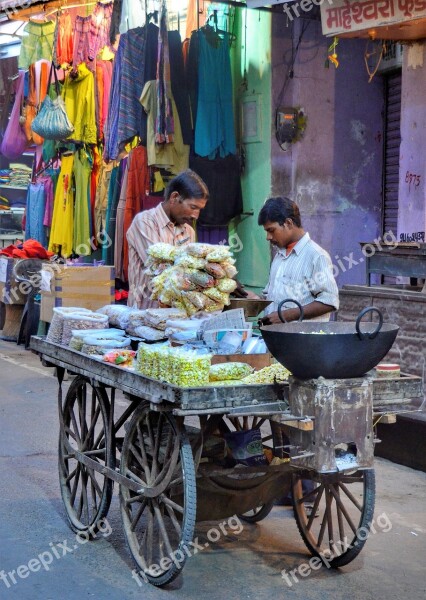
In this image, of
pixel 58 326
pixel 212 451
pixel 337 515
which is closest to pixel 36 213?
pixel 58 326

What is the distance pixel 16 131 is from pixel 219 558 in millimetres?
10333

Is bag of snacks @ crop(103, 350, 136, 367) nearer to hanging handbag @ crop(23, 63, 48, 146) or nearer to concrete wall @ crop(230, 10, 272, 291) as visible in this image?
concrete wall @ crop(230, 10, 272, 291)

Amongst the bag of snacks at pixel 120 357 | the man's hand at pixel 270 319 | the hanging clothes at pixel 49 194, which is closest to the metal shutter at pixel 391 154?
the hanging clothes at pixel 49 194

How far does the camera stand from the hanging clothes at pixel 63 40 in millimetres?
12656

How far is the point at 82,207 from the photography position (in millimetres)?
12367

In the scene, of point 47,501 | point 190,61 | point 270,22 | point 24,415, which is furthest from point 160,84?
point 47,501

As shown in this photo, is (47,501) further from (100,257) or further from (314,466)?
(100,257)

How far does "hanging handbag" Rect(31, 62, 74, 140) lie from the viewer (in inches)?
475

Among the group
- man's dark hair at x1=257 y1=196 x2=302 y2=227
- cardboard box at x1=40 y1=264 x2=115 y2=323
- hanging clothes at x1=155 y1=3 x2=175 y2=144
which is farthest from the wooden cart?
hanging clothes at x1=155 y1=3 x2=175 y2=144

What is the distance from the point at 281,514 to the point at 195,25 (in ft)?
23.4

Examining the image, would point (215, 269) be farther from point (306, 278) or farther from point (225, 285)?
point (306, 278)

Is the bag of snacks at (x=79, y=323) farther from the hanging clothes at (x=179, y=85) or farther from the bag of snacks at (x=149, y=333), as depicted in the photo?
the hanging clothes at (x=179, y=85)

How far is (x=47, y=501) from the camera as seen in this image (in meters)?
→ 5.85

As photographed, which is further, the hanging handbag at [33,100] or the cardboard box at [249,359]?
the hanging handbag at [33,100]
